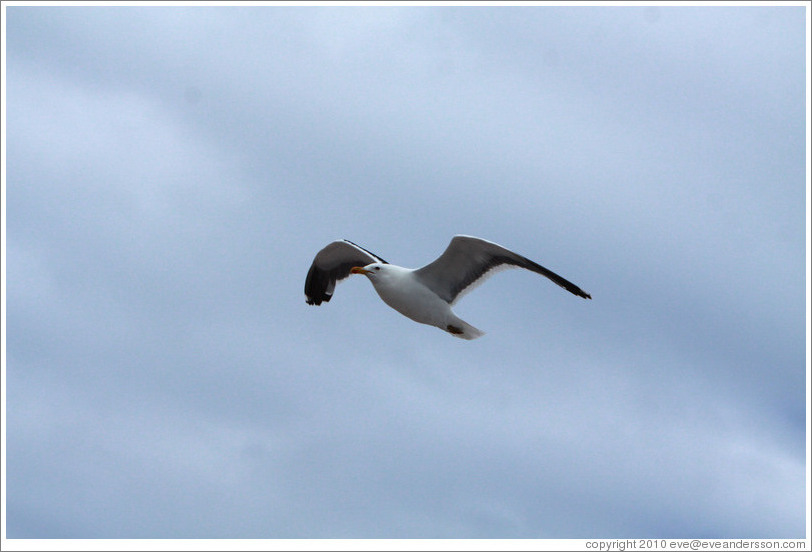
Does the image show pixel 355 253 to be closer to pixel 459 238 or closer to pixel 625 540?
pixel 459 238

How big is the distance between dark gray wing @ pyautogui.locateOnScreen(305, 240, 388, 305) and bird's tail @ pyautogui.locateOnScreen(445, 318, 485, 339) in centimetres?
209

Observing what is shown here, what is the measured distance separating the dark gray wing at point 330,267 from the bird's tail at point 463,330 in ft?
6.87

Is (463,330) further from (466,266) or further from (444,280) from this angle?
(466,266)

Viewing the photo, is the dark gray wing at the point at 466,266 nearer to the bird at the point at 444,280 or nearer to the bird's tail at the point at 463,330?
the bird at the point at 444,280

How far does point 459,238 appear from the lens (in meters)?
12.0

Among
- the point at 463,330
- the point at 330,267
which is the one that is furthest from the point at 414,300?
the point at 330,267

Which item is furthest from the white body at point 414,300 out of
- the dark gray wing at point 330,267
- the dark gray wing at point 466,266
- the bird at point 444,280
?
the dark gray wing at point 330,267

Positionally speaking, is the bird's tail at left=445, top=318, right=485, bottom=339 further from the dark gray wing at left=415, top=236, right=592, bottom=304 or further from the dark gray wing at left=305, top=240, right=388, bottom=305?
the dark gray wing at left=305, top=240, right=388, bottom=305

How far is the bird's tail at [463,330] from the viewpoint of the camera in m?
12.5

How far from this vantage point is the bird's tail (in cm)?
1255

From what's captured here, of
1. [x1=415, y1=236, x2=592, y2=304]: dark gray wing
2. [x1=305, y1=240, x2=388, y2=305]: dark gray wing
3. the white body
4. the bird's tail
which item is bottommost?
the bird's tail

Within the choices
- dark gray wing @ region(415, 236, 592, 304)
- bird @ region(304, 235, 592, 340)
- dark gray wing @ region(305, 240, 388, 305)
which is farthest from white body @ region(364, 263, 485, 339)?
dark gray wing @ region(305, 240, 388, 305)

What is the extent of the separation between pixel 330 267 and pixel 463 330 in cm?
306

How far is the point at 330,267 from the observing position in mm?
14805
